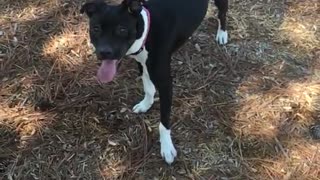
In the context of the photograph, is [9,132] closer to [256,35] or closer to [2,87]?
[2,87]

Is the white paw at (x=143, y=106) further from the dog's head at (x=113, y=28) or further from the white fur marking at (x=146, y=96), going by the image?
the dog's head at (x=113, y=28)

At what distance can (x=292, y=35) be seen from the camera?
4.43 metres

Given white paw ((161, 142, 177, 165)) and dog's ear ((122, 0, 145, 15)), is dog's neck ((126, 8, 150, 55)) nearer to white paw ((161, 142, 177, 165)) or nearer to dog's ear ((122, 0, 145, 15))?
dog's ear ((122, 0, 145, 15))

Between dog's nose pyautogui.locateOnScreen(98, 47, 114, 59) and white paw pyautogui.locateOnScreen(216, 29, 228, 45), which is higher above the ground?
dog's nose pyautogui.locateOnScreen(98, 47, 114, 59)

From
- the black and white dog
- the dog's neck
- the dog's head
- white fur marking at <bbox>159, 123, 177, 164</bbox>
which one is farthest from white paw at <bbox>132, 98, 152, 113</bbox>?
the dog's head

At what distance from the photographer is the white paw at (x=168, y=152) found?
11.4 ft

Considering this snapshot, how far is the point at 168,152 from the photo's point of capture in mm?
3488

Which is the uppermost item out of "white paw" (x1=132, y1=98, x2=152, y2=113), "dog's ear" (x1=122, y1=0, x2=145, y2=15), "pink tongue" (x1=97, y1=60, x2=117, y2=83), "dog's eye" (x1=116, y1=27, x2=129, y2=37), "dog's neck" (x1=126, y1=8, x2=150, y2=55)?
"dog's ear" (x1=122, y1=0, x2=145, y2=15)

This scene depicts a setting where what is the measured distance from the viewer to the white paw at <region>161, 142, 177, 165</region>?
3488 millimetres

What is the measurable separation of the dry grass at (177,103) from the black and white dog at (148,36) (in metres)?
0.22

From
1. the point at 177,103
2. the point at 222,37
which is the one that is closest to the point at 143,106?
the point at 177,103

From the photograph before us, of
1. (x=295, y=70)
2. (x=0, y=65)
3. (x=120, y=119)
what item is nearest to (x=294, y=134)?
(x=295, y=70)

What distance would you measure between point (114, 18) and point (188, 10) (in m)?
0.76

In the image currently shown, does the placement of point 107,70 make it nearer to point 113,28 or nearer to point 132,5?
point 113,28
